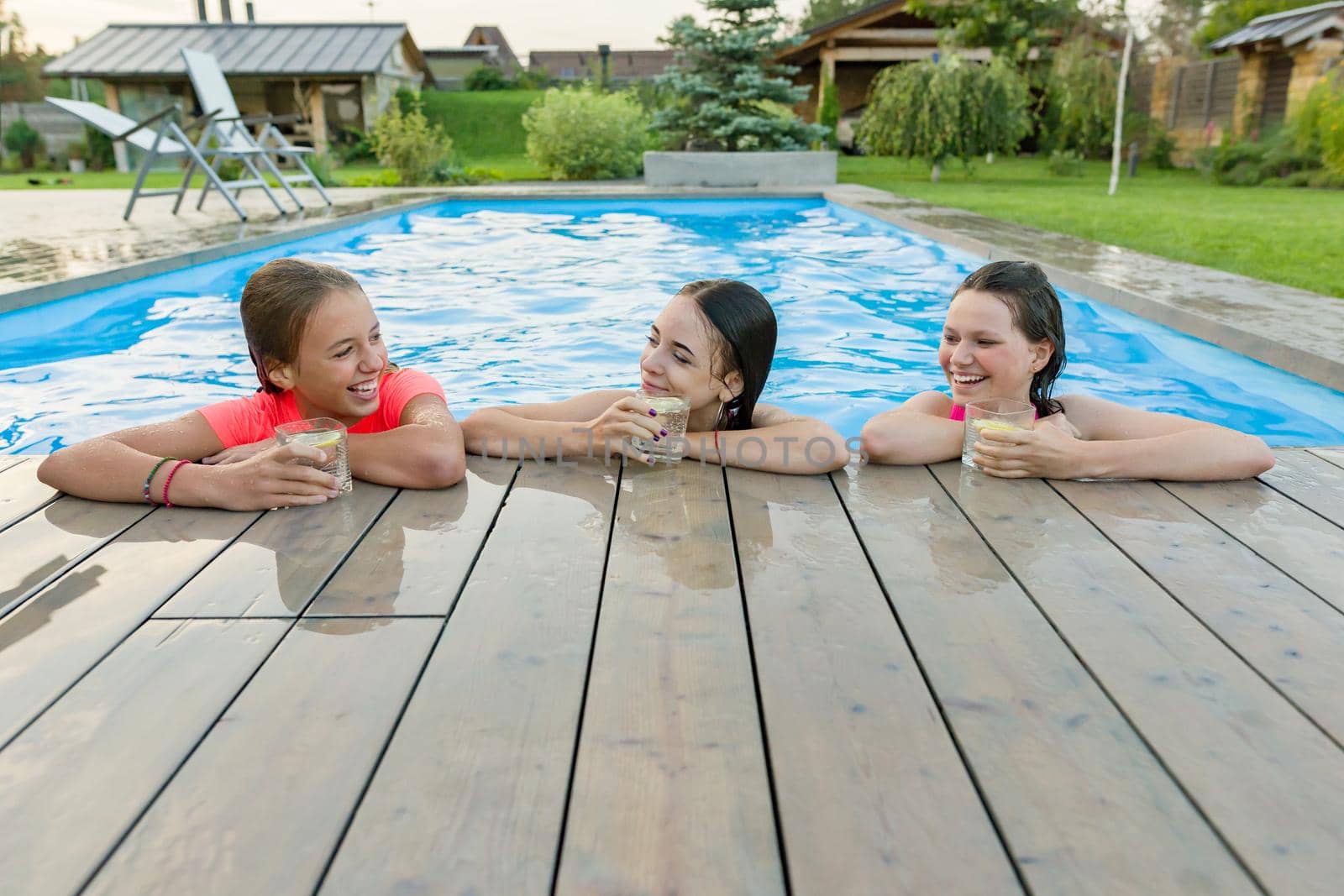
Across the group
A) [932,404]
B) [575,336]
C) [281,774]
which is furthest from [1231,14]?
[281,774]

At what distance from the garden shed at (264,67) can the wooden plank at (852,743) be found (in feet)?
70.3

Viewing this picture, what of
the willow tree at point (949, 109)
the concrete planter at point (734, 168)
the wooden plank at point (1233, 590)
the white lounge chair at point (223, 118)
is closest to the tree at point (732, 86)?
the concrete planter at point (734, 168)

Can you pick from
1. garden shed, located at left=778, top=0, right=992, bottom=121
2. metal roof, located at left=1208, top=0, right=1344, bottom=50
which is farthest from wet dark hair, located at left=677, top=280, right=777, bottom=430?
garden shed, located at left=778, top=0, right=992, bottom=121

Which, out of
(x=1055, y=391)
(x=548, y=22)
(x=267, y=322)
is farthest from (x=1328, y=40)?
(x=548, y=22)

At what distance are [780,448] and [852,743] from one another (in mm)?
→ 1149

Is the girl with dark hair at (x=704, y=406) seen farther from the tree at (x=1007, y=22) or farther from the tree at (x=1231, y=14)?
the tree at (x=1231, y=14)

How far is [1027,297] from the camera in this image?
2.47 meters

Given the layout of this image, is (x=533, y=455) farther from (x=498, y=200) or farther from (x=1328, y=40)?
(x=1328, y=40)

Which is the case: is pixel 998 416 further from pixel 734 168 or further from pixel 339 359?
pixel 734 168

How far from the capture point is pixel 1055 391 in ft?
14.8

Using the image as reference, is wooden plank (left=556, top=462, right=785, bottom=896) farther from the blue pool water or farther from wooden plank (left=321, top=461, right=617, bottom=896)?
the blue pool water

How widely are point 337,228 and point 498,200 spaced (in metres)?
3.47

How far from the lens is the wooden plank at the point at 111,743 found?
1044mm

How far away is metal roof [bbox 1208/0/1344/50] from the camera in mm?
15047
